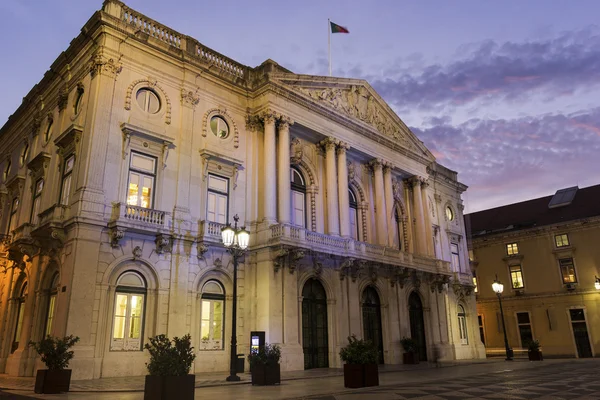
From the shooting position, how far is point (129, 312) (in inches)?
784

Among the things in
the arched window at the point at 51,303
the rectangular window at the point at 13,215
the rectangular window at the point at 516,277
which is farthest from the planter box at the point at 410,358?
the rectangular window at the point at 13,215

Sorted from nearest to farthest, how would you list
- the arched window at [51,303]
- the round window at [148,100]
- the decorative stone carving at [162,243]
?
1. the arched window at [51,303]
2. the decorative stone carving at [162,243]
3. the round window at [148,100]

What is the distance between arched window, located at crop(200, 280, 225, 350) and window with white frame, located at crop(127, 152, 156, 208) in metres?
4.79

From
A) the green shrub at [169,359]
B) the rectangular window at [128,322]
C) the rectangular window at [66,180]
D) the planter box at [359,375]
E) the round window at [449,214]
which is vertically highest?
the round window at [449,214]

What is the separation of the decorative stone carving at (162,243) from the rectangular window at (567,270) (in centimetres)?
3613

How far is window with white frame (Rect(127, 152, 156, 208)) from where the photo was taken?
69.5 ft

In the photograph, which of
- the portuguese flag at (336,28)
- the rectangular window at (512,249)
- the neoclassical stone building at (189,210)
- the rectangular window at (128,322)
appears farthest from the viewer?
the rectangular window at (512,249)

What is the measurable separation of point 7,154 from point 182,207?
17233mm

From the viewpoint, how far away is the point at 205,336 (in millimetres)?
21859

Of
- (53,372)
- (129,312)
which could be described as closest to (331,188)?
(129,312)

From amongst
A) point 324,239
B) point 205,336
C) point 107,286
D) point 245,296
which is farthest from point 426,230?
point 107,286

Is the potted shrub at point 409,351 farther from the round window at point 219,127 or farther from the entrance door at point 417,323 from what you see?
the round window at point 219,127

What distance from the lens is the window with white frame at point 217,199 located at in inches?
931

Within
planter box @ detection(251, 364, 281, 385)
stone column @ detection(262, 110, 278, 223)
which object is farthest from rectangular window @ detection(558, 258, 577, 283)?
planter box @ detection(251, 364, 281, 385)
